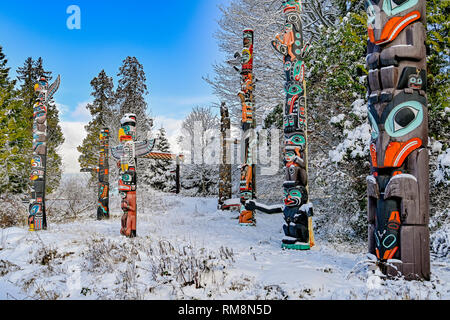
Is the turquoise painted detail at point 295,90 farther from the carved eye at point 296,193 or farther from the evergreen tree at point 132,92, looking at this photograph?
the evergreen tree at point 132,92

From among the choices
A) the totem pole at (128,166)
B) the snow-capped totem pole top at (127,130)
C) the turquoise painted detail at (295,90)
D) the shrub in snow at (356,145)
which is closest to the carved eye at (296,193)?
the shrub in snow at (356,145)

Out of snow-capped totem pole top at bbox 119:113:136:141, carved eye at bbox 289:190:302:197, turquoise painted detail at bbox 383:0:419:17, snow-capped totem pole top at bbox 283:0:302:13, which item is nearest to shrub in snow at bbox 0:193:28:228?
snow-capped totem pole top at bbox 119:113:136:141

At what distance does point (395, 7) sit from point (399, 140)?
1922 mm

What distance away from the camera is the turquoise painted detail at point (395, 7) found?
14.9 ft

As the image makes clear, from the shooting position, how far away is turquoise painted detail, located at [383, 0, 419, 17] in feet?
14.9

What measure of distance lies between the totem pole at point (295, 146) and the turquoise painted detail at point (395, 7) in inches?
120

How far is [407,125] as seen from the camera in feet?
14.3

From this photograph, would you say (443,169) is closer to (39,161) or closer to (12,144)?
(39,161)

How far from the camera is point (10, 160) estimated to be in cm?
1914

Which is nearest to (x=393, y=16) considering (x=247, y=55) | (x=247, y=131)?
(x=247, y=131)

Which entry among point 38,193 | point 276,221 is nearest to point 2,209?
point 38,193

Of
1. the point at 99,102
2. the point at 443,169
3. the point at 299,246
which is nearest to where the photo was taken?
the point at 443,169

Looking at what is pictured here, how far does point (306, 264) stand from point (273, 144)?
9668 mm
